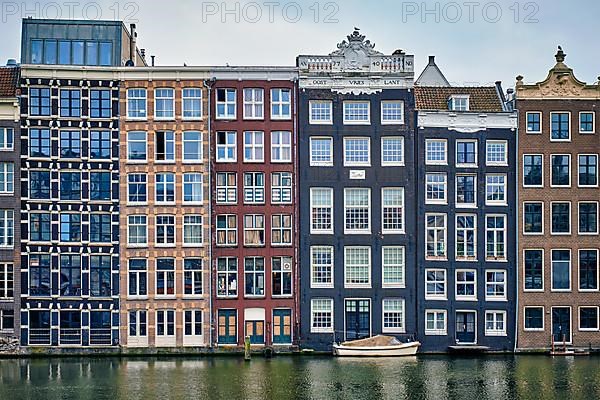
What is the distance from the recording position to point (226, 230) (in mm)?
65500

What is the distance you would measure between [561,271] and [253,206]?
18263mm

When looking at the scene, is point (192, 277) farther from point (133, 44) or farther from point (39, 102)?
point (133, 44)

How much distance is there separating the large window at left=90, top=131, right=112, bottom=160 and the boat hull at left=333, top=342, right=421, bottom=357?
17.2 meters

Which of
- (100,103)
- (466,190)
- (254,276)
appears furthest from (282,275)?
(100,103)

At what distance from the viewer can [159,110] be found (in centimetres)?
6550

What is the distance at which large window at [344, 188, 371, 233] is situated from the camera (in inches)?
2584

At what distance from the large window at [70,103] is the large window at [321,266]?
51.2 feet

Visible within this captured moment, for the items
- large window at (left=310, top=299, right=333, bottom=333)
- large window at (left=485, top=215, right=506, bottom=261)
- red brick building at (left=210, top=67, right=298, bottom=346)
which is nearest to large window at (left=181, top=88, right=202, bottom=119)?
red brick building at (left=210, top=67, right=298, bottom=346)

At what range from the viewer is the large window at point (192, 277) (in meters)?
65.1

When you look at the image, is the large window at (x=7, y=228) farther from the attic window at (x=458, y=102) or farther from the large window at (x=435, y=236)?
the attic window at (x=458, y=102)

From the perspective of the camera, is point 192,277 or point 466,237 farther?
point 466,237

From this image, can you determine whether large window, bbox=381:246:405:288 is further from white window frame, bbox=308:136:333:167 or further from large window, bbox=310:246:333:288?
white window frame, bbox=308:136:333:167

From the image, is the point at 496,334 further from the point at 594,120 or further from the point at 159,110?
the point at 159,110

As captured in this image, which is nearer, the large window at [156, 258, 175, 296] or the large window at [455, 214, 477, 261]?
the large window at [156, 258, 175, 296]
